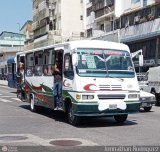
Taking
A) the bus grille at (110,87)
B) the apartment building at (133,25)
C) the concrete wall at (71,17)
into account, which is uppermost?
the concrete wall at (71,17)

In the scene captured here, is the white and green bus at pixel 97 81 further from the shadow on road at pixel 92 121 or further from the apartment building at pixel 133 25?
the apartment building at pixel 133 25

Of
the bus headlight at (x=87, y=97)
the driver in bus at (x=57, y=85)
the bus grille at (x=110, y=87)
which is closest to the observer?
the bus headlight at (x=87, y=97)

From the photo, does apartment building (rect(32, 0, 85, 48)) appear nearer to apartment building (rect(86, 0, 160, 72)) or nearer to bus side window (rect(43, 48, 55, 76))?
apartment building (rect(86, 0, 160, 72))

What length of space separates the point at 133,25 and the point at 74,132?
35.4m

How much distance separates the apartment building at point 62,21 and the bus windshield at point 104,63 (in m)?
59.4

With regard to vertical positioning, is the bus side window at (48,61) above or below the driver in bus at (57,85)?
above

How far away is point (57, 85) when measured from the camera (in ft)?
56.8

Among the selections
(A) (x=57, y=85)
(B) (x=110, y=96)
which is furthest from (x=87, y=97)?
(A) (x=57, y=85)

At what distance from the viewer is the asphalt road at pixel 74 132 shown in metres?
11.8

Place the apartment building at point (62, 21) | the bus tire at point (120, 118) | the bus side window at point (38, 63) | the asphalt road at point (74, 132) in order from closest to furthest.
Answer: the asphalt road at point (74, 132), the bus tire at point (120, 118), the bus side window at point (38, 63), the apartment building at point (62, 21)

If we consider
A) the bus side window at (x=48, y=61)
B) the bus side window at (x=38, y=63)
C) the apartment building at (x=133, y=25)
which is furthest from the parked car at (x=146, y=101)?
the apartment building at (x=133, y=25)

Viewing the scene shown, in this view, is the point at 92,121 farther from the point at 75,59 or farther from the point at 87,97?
the point at 75,59

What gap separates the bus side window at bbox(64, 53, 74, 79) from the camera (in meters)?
15.8

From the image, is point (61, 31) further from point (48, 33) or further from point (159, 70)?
point (159, 70)
